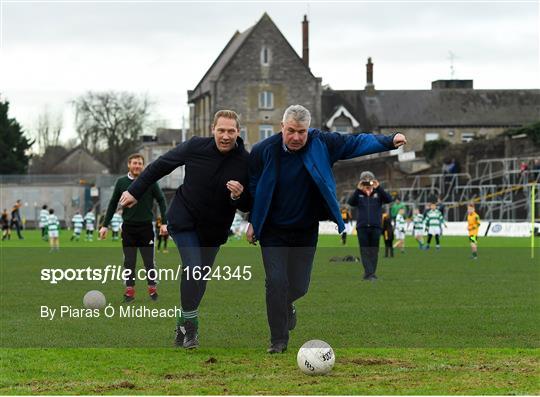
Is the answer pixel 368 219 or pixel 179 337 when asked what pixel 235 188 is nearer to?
pixel 179 337

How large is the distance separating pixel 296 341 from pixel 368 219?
1005cm

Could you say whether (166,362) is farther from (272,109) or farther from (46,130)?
(46,130)

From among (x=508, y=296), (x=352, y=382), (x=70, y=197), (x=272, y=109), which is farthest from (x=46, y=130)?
(x=352, y=382)

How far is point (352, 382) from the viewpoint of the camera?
9.20m

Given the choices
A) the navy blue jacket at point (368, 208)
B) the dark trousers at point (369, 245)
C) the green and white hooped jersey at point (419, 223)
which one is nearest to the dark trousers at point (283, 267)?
the dark trousers at point (369, 245)

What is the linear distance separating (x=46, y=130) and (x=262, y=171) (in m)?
112

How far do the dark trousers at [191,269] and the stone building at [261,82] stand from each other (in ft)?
254

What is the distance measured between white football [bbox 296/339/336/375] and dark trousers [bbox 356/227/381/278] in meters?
12.0

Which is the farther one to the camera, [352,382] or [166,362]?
[166,362]

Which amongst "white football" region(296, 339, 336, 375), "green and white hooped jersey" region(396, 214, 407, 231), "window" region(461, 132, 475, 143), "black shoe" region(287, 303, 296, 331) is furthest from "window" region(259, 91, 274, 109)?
"white football" region(296, 339, 336, 375)

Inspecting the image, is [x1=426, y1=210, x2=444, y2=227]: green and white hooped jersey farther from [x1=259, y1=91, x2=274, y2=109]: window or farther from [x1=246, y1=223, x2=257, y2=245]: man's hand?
[x1=259, y1=91, x2=274, y2=109]: window

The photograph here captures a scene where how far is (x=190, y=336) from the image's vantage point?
37.1 ft

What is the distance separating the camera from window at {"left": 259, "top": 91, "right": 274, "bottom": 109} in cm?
9006

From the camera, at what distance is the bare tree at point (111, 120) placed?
323 feet
